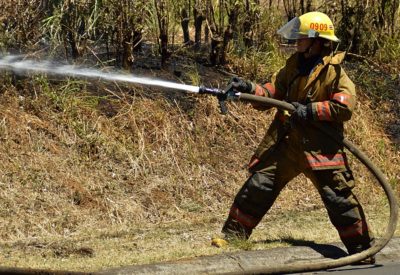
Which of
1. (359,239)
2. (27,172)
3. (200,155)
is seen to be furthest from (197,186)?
(359,239)

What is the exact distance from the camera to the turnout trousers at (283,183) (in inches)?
244

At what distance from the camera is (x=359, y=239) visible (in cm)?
623

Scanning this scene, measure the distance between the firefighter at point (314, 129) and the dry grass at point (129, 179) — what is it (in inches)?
22.0

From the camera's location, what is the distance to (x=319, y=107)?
6.01 m

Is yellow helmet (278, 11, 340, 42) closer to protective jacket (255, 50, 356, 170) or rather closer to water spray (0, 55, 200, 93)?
protective jacket (255, 50, 356, 170)

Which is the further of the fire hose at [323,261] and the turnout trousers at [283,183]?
the turnout trousers at [283,183]

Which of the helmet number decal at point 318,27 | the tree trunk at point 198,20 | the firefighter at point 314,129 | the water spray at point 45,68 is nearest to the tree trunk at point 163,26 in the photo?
the tree trunk at point 198,20

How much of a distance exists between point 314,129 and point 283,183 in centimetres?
55

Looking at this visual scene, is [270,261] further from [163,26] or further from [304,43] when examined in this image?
[163,26]

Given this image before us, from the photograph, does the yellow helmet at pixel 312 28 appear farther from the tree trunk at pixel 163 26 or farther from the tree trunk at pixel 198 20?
the tree trunk at pixel 198 20

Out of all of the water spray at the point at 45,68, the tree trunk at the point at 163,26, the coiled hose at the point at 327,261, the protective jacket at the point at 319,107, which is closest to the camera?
the coiled hose at the point at 327,261

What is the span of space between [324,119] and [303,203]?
8.43ft

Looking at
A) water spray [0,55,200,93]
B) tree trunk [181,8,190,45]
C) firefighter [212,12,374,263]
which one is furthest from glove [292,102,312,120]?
tree trunk [181,8,190,45]

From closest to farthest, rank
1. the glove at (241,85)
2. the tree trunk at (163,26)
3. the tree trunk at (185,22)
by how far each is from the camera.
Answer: the glove at (241,85) < the tree trunk at (163,26) < the tree trunk at (185,22)
